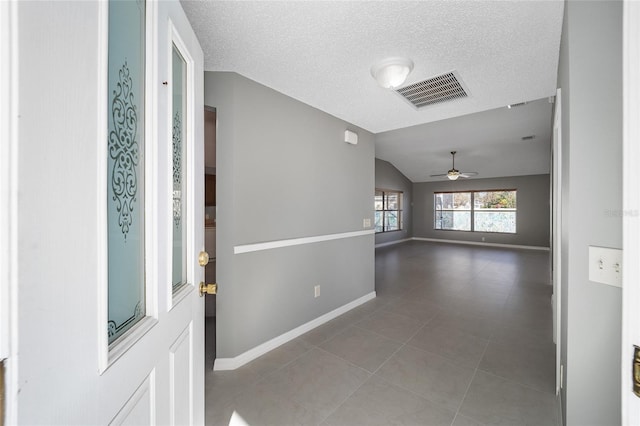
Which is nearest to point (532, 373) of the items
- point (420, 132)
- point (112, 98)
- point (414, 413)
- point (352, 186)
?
point (414, 413)

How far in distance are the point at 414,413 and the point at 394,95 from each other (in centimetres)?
259

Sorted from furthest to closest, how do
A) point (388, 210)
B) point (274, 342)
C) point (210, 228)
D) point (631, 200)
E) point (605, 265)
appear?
point (388, 210)
point (210, 228)
point (274, 342)
point (605, 265)
point (631, 200)

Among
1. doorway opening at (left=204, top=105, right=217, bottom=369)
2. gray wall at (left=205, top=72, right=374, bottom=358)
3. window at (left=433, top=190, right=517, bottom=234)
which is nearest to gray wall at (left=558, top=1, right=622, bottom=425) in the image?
gray wall at (left=205, top=72, right=374, bottom=358)

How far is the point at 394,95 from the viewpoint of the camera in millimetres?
2463

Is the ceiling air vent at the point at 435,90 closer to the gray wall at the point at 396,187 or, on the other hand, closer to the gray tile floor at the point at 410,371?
the gray tile floor at the point at 410,371

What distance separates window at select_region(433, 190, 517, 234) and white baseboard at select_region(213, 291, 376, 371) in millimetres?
8182

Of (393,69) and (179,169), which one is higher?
(393,69)

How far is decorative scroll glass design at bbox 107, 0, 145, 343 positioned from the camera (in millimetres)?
633

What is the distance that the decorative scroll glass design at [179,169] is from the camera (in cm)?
98

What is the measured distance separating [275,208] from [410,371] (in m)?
1.78

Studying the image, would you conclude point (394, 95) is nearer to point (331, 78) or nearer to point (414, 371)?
point (331, 78)

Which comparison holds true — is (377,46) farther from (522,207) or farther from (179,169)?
(522,207)

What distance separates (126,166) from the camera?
0.70 metres

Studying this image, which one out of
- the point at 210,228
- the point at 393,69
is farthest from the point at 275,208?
the point at 393,69
